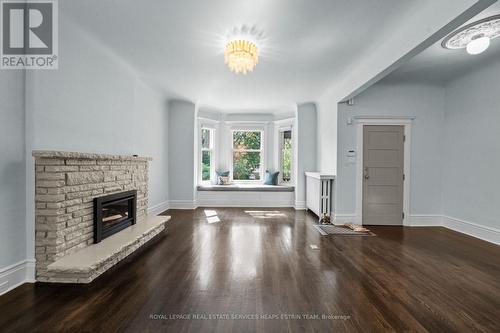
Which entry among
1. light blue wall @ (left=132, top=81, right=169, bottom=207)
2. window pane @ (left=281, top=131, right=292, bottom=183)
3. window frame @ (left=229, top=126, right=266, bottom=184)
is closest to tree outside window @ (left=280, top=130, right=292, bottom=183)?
window pane @ (left=281, top=131, right=292, bottom=183)

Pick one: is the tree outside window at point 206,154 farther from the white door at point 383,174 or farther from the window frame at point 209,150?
the white door at point 383,174

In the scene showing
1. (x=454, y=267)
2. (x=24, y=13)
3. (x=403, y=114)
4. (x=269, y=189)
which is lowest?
(x=454, y=267)

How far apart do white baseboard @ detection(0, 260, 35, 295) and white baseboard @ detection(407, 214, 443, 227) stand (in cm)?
545

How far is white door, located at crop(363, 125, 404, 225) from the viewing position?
4250 mm

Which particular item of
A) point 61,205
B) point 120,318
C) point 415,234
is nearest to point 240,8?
point 61,205

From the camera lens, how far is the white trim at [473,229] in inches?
131

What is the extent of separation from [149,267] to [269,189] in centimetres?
370

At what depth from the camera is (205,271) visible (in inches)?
93.0

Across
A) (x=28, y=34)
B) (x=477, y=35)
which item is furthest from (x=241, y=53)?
(x=477, y=35)

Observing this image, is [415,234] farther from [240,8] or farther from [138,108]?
[138,108]

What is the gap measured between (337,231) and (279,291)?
2161mm

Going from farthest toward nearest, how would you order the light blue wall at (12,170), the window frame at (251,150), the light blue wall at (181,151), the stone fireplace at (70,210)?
the window frame at (251,150) < the light blue wall at (181,151) < the stone fireplace at (70,210) < the light blue wall at (12,170)

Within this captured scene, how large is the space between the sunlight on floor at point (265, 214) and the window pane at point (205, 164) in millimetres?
1648

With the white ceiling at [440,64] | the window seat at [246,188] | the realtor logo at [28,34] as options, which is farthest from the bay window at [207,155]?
the white ceiling at [440,64]
